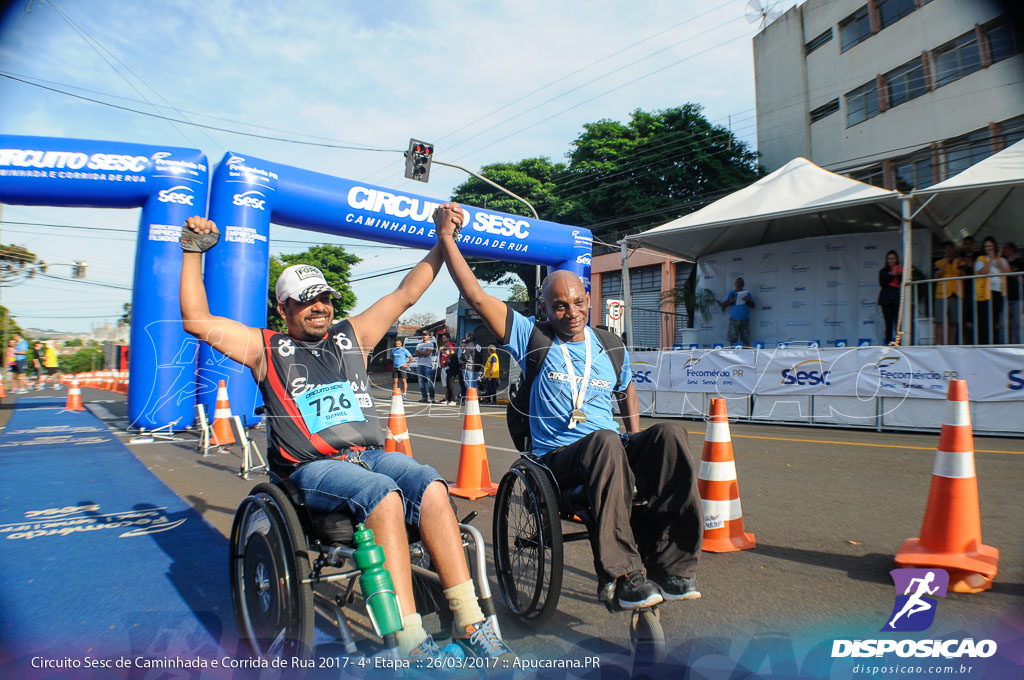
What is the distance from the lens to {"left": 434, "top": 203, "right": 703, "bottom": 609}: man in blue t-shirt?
84.0 inches

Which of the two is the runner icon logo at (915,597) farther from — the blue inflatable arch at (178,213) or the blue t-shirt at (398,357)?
the blue inflatable arch at (178,213)

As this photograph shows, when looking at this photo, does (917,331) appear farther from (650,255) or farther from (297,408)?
(650,255)

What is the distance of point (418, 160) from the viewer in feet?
46.7

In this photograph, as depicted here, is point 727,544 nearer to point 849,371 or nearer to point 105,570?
point 105,570

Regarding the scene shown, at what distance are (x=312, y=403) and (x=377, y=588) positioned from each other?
92cm

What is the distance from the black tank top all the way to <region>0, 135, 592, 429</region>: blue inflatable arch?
13.8 feet

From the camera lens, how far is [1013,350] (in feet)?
25.5

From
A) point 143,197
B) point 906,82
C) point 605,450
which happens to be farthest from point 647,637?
point 906,82

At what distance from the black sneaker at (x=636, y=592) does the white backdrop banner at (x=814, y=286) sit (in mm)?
11306

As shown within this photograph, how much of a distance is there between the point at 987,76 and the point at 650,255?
15.5 m

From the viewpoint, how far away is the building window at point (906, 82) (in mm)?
16094

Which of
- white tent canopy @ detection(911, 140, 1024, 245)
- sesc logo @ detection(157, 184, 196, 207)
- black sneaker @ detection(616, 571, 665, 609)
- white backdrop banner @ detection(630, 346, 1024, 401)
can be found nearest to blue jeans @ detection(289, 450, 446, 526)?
black sneaker @ detection(616, 571, 665, 609)

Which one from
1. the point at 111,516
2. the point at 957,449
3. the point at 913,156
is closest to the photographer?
the point at 957,449

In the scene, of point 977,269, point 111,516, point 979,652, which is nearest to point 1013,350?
point 977,269
